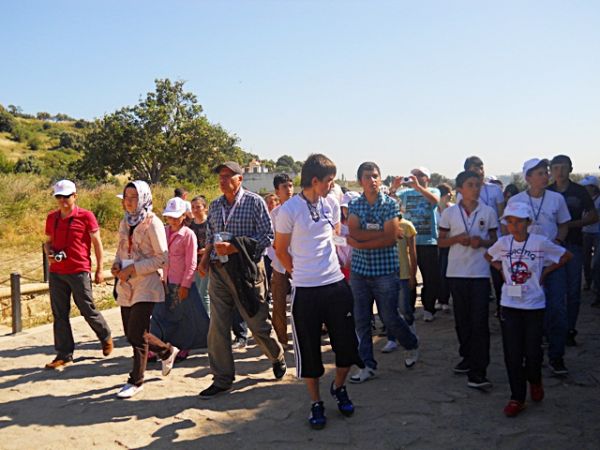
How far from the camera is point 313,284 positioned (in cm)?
407

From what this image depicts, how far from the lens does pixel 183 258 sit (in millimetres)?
5891

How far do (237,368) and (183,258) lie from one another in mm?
1298

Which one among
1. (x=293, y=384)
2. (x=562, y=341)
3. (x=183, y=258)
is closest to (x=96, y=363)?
(x=183, y=258)

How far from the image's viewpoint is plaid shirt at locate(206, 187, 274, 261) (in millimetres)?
4973

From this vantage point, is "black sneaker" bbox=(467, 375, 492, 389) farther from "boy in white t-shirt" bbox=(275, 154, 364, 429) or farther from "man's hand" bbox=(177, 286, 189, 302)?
"man's hand" bbox=(177, 286, 189, 302)

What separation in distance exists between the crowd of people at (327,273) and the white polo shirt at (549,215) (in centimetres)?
1

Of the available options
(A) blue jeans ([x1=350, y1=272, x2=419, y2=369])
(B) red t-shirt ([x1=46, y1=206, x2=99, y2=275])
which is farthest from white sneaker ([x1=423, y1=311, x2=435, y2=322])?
(B) red t-shirt ([x1=46, y1=206, x2=99, y2=275])

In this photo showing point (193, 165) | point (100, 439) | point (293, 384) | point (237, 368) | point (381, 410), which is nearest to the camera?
point (100, 439)

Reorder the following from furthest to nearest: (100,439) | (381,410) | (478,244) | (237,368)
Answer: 1. (237,368)
2. (478,244)
3. (381,410)
4. (100,439)

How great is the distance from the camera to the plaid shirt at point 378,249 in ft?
16.2

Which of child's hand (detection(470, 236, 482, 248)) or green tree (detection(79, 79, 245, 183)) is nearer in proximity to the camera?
child's hand (detection(470, 236, 482, 248))

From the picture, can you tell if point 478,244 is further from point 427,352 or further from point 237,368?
point 237,368

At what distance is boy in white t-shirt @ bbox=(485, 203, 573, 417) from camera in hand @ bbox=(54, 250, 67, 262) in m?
4.34

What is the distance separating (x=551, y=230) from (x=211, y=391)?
3402 mm
